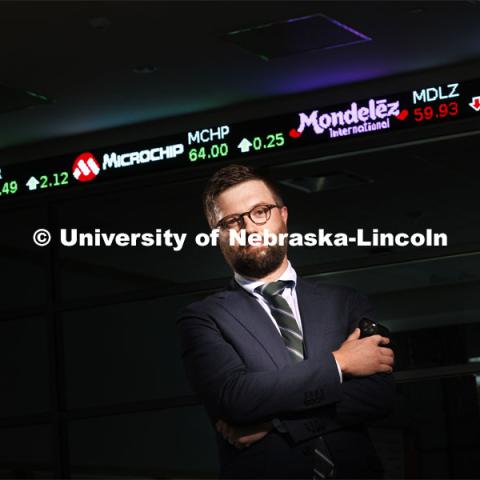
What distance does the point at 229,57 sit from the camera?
732 cm

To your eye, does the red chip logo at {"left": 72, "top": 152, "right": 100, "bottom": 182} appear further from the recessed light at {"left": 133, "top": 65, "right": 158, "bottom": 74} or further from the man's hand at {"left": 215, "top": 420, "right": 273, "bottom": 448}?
the man's hand at {"left": 215, "top": 420, "right": 273, "bottom": 448}

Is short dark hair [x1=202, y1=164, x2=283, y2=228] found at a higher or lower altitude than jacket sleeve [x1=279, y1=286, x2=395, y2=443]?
higher

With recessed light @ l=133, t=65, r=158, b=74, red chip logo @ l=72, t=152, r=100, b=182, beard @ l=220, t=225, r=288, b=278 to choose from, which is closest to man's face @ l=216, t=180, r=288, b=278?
beard @ l=220, t=225, r=288, b=278

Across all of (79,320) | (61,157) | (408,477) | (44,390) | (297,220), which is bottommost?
(408,477)

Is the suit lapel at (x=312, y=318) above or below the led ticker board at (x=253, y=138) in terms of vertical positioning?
below

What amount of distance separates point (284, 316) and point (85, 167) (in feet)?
21.9

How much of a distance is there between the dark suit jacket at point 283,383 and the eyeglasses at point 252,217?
0.19 m

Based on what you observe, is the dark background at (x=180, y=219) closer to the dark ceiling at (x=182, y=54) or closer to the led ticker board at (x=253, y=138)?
the dark ceiling at (x=182, y=54)

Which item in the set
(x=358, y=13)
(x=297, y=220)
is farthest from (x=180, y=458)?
(x=358, y=13)

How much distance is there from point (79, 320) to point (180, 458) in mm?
1509

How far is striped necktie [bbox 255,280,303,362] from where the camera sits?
2508mm

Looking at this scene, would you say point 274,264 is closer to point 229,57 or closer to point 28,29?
point 28,29

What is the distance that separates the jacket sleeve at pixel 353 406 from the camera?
2.44 m
